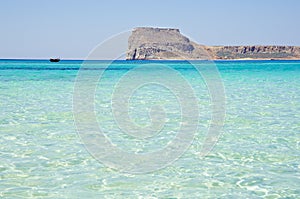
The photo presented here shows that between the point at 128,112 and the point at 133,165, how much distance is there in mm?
6236

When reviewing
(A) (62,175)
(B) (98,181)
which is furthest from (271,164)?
(A) (62,175)

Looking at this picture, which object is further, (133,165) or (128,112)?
(128,112)

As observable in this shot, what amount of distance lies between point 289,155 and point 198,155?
1.62m

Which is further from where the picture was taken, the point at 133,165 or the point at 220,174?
the point at 133,165

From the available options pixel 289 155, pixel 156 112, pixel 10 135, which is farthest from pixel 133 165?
pixel 156 112

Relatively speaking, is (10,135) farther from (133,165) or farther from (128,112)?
(128,112)

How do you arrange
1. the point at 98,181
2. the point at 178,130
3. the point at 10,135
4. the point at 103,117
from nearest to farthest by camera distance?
1. the point at 98,181
2. the point at 10,135
3. the point at 178,130
4. the point at 103,117

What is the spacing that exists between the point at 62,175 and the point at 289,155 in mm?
4000

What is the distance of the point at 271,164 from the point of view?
698 centimetres

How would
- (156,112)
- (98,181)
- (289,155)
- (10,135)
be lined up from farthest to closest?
(156,112), (10,135), (289,155), (98,181)

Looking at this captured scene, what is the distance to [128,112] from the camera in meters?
13.2

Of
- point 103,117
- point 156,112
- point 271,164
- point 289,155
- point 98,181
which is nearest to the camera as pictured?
point 98,181

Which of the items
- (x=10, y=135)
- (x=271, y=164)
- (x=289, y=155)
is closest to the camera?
(x=271, y=164)

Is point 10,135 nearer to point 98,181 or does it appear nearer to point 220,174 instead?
point 98,181
